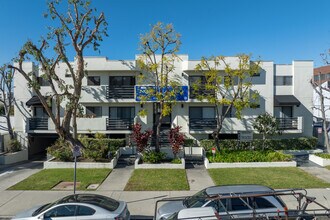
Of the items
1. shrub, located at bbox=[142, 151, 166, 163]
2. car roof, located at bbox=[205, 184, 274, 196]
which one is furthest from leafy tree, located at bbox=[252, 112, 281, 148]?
car roof, located at bbox=[205, 184, 274, 196]

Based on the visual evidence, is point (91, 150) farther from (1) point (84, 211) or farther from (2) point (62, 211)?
(1) point (84, 211)

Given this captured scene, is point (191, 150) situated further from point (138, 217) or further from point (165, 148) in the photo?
point (138, 217)

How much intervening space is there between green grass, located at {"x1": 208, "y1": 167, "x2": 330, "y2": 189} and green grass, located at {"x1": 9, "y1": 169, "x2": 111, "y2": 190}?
698 centimetres

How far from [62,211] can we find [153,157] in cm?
987

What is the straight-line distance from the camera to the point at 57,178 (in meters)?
14.8

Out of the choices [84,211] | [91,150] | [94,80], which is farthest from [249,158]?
[94,80]

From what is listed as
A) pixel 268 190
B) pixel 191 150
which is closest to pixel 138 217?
pixel 268 190

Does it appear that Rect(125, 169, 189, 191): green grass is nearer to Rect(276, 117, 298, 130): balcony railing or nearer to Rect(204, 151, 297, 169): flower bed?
Rect(204, 151, 297, 169): flower bed

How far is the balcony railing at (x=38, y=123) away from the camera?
867 inches

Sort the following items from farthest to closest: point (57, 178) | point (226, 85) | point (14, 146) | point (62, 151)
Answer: point (14, 146) < point (226, 85) < point (62, 151) < point (57, 178)

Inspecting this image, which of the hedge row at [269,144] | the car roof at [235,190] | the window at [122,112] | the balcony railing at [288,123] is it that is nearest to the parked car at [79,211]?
the car roof at [235,190]

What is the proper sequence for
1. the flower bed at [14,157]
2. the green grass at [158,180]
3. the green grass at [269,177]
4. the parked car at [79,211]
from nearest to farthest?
the parked car at [79,211] → the green grass at [158,180] → the green grass at [269,177] → the flower bed at [14,157]

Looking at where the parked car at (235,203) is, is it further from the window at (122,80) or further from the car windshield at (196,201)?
the window at (122,80)

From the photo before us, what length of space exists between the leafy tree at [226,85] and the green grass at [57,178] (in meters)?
9.52
